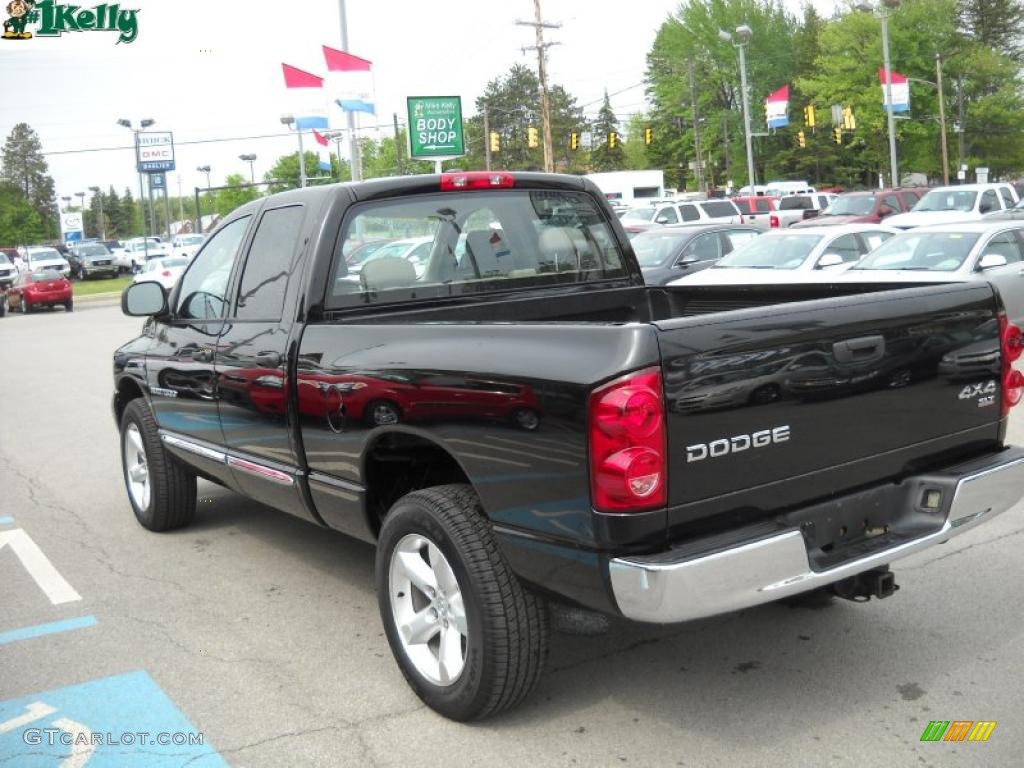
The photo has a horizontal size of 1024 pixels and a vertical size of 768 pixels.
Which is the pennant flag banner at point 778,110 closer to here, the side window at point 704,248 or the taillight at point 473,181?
the side window at point 704,248

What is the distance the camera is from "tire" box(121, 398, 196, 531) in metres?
6.45

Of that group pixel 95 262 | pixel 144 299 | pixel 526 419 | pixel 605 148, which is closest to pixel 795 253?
pixel 144 299

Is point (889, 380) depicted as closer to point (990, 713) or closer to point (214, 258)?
point (990, 713)

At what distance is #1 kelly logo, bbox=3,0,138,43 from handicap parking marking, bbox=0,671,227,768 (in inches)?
1046

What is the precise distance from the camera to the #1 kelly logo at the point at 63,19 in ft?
91.5

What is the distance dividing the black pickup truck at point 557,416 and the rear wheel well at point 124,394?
1530 millimetres

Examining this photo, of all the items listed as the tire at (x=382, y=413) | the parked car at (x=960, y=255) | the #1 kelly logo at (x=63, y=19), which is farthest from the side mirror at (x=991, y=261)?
the #1 kelly logo at (x=63, y=19)

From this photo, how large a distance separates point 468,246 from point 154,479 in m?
2.73

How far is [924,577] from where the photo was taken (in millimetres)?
5215

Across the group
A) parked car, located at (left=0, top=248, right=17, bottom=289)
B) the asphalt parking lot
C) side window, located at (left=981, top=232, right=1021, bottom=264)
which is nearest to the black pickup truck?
the asphalt parking lot

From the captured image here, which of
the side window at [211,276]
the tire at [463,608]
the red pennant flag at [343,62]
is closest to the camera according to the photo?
the tire at [463,608]

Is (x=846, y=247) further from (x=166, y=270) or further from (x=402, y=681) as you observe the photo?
(x=166, y=270)

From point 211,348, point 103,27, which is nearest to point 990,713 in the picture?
point 211,348

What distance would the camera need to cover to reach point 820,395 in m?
3.53
